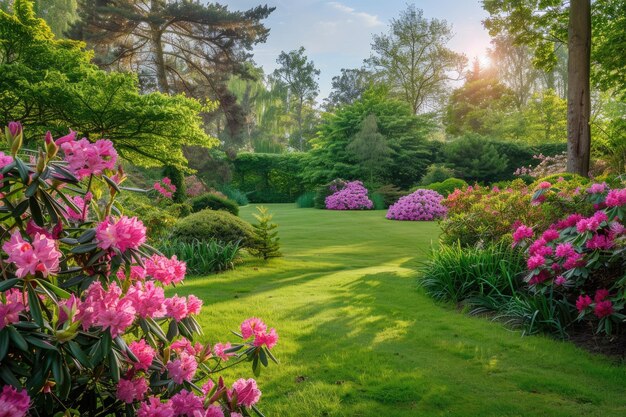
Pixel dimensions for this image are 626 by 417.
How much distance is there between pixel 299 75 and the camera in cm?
4959

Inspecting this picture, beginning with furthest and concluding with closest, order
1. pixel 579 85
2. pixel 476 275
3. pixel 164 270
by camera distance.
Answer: pixel 579 85 < pixel 476 275 < pixel 164 270

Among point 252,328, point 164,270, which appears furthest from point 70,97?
point 252,328

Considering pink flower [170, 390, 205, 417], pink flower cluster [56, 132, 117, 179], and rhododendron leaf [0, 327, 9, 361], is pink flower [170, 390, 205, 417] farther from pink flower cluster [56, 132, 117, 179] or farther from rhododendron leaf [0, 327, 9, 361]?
pink flower cluster [56, 132, 117, 179]

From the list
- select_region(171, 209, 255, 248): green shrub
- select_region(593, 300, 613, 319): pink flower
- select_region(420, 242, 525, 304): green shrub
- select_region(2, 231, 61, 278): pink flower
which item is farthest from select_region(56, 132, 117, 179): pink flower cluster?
select_region(171, 209, 255, 248): green shrub

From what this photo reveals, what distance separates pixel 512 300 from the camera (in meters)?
4.58

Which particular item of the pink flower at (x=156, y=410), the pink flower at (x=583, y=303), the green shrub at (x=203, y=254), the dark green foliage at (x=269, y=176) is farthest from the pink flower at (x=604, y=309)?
the dark green foliage at (x=269, y=176)

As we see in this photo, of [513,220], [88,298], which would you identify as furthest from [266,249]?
[88,298]

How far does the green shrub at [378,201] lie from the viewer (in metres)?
20.0

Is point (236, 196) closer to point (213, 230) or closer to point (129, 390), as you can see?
point (213, 230)

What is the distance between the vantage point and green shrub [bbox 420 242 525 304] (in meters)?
4.93

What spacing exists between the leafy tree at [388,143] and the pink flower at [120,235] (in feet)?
69.2

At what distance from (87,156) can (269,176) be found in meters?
25.0

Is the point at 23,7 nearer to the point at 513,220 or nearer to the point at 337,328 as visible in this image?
the point at 337,328

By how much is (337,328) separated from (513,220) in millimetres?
3114
